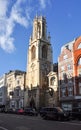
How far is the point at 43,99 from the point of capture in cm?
8069

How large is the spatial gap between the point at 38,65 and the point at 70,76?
2266 cm

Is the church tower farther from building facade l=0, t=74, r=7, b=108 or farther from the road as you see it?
the road

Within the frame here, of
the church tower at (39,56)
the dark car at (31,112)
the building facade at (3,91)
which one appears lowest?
the dark car at (31,112)

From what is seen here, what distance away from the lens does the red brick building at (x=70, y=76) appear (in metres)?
59.3

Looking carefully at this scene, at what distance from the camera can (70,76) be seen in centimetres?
6219

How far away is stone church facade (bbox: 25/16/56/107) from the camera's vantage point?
265 feet

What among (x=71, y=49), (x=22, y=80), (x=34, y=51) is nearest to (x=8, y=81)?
(x=22, y=80)

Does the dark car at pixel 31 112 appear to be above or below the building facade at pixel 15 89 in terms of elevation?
below

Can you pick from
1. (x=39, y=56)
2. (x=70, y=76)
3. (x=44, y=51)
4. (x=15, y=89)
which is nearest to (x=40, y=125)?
(x=70, y=76)

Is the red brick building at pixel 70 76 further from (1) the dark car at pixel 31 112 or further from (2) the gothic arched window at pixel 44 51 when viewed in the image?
(2) the gothic arched window at pixel 44 51

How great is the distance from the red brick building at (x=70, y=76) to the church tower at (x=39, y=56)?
16.7m

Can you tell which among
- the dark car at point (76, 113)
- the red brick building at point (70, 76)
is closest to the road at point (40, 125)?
the dark car at point (76, 113)

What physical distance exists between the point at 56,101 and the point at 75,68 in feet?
47.4

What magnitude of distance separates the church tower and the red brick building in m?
16.7
